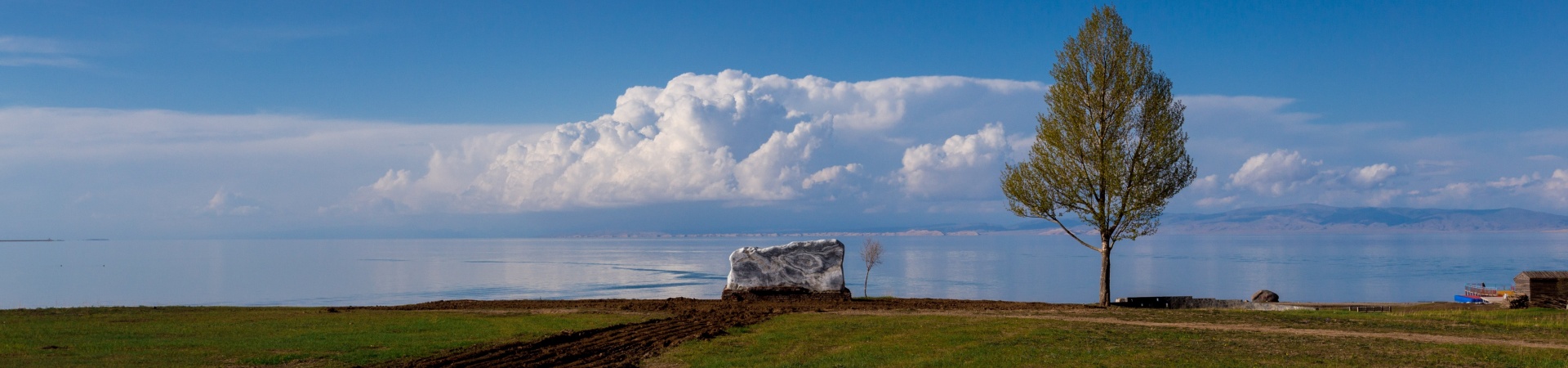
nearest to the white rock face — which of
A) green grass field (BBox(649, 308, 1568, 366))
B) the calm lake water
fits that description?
green grass field (BBox(649, 308, 1568, 366))

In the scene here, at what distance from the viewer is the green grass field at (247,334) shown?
1778cm

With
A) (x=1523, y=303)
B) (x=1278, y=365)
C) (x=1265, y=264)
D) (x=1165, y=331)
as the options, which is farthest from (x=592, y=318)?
(x=1265, y=264)

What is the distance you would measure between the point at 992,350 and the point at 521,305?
17958 mm

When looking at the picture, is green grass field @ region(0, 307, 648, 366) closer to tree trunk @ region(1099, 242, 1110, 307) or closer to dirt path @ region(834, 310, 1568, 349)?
dirt path @ region(834, 310, 1568, 349)

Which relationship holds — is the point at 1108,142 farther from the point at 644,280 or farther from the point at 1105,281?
the point at 644,280

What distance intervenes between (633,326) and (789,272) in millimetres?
11371

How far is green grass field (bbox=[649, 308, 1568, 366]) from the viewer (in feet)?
55.7

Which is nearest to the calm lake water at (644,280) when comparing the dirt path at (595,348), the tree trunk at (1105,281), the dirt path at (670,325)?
the dirt path at (670,325)

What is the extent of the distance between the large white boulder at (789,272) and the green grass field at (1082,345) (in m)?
8.04

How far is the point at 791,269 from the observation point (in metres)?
35.1

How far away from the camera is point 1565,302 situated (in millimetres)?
36156

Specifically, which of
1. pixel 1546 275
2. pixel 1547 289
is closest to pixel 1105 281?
pixel 1547 289

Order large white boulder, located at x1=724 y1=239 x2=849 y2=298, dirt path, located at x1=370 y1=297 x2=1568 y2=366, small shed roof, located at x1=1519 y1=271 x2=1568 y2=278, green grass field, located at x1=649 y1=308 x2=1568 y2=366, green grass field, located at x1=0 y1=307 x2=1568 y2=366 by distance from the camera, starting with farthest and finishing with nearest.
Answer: small shed roof, located at x1=1519 y1=271 x2=1568 y2=278
large white boulder, located at x1=724 y1=239 x2=849 y2=298
dirt path, located at x1=370 y1=297 x2=1568 y2=366
green grass field, located at x1=0 y1=307 x2=1568 y2=366
green grass field, located at x1=649 y1=308 x2=1568 y2=366

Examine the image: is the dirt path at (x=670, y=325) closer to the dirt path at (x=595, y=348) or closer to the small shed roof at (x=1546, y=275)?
the dirt path at (x=595, y=348)
